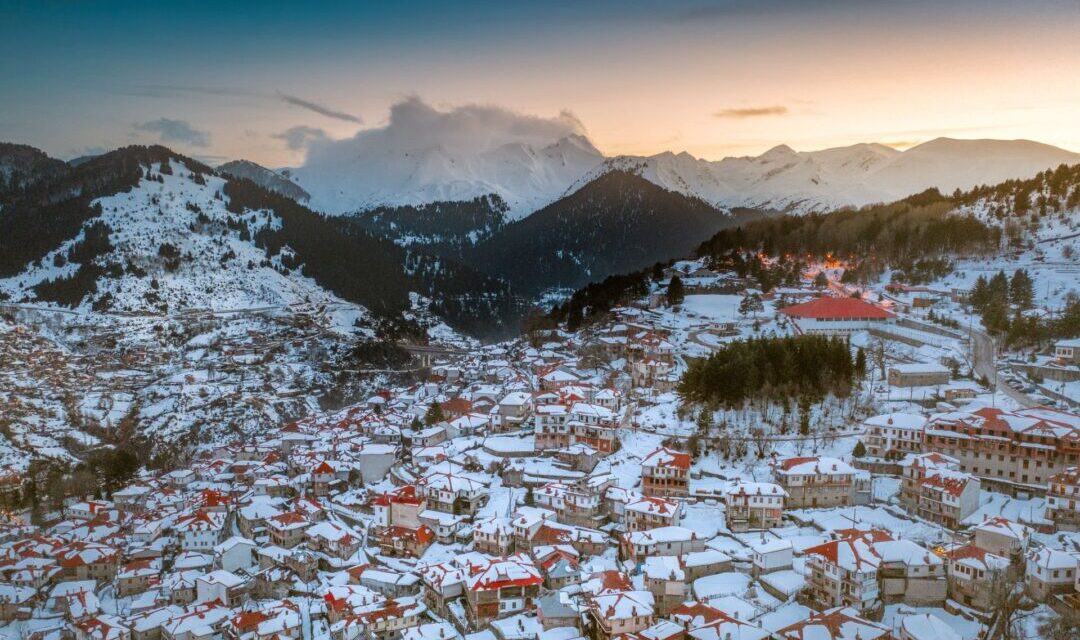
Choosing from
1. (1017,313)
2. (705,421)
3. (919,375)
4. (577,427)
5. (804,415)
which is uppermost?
(1017,313)

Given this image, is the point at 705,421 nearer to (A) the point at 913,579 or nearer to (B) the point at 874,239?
(A) the point at 913,579

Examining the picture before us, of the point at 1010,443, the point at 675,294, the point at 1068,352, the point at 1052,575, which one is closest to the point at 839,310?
the point at 1068,352

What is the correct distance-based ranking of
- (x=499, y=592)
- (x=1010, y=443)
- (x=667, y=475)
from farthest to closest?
(x=667, y=475), (x=1010, y=443), (x=499, y=592)

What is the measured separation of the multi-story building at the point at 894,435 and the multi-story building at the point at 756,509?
612cm

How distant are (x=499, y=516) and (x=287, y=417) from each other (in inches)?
1357

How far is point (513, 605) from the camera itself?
26.2 m

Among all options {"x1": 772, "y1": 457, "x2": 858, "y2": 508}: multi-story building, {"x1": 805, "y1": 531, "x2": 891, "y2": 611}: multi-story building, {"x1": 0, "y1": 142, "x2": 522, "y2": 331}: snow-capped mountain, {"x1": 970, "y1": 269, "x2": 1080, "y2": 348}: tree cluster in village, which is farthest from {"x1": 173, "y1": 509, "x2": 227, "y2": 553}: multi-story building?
{"x1": 0, "y1": 142, "x2": 522, "y2": 331}: snow-capped mountain

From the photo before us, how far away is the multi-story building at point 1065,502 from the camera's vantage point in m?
25.6

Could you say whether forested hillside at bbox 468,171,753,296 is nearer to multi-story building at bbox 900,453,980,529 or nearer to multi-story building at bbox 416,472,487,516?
multi-story building at bbox 416,472,487,516

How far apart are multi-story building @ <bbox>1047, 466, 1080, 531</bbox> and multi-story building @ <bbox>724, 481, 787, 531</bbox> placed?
29.3 feet

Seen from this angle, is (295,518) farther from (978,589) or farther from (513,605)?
(978,589)

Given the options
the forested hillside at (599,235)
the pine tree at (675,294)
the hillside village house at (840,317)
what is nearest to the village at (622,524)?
the hillside village house at (840,317)

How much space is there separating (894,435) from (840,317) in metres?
19.2

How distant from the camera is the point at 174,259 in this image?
87.4m
